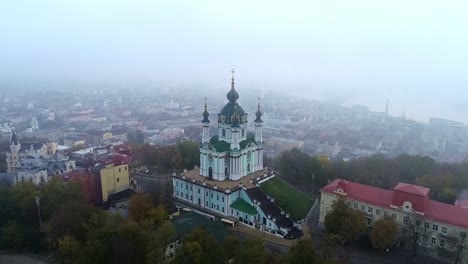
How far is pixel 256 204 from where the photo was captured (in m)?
35.2

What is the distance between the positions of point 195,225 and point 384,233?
1480 cm

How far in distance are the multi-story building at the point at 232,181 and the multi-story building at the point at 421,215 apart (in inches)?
256

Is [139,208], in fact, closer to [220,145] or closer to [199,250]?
[220,145]

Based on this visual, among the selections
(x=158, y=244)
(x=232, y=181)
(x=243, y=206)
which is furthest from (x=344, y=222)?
(x=158, y=244)

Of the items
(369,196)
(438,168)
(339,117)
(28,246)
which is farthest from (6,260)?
(339,117)

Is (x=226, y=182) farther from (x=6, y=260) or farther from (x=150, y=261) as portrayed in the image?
(x=6, y=260)

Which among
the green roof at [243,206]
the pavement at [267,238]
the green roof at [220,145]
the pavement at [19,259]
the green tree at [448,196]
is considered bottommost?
the pavement at [19,259]

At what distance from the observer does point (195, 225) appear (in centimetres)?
3109

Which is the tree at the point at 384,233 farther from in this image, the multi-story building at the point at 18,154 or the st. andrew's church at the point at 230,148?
the multi-story building at the point at 18,154

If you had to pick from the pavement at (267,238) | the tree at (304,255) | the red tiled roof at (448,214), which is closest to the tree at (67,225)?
the pavement at (267,238)

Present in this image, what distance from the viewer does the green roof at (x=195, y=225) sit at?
3008 cm

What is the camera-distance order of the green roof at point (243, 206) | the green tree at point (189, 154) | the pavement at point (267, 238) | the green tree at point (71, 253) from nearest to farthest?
the green tree at point (71, 253), the pavement at point (267, 238), the green roof at point (243, 206), the green tree at point (189, 154)

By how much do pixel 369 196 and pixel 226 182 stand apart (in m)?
13.4

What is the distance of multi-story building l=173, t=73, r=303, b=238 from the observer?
34906 millimetres
